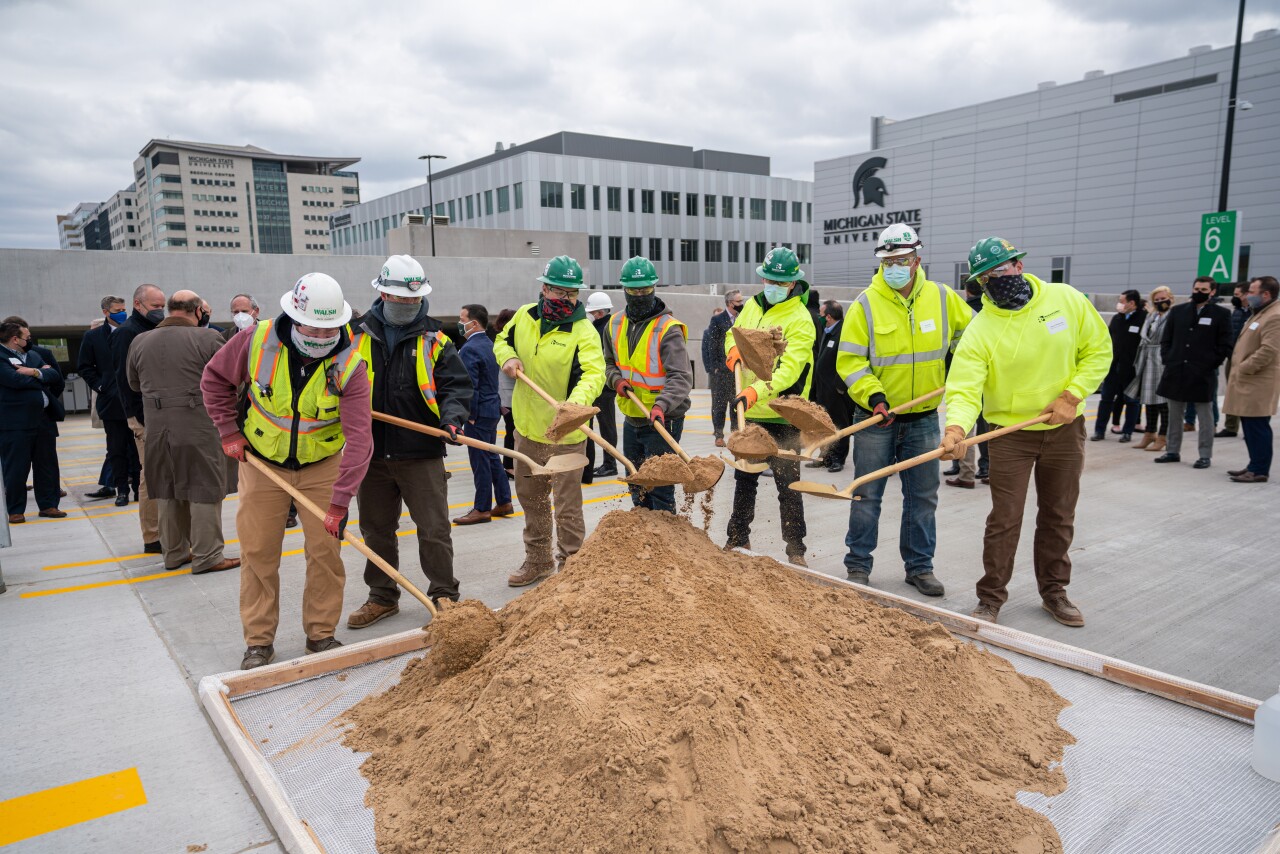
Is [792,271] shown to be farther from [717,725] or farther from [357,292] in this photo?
[357,292]

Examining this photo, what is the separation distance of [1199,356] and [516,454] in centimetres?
801

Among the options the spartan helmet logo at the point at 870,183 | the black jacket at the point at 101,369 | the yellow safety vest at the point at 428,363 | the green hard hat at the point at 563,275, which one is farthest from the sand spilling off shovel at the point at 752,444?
the spartan helmet logo at the point at 870,183

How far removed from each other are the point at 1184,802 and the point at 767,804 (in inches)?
60.7

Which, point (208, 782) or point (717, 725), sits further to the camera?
point (208, 782)

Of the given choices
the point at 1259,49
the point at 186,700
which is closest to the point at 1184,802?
the point at 186,700

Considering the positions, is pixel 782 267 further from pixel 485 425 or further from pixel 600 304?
pixel 600 304

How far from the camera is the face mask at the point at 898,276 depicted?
15.8 ft

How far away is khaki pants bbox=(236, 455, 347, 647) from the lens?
13.1 ft

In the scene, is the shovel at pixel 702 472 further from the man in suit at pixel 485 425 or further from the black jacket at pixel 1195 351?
the black jacket at pixel 1195 351

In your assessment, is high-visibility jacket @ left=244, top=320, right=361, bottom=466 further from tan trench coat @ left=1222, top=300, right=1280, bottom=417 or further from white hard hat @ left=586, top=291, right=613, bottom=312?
tan trench coat @ left=1222, top=300, right=1280, bottom=417

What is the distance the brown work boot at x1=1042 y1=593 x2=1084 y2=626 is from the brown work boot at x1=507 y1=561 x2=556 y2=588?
312 cm

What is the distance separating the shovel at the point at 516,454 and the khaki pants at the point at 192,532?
2.12 metres

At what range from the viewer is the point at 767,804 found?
250cm

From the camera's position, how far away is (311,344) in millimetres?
3875
